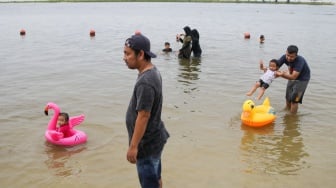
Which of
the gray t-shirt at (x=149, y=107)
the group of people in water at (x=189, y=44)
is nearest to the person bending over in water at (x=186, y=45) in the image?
the group of people in water at (x=189, y=44)

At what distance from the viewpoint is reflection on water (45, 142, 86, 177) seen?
5969mm

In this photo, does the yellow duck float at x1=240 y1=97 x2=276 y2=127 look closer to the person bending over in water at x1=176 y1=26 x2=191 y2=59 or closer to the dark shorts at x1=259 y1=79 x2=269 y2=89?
the dark shorts at x1=259 y1=79 x2=269 y2=89

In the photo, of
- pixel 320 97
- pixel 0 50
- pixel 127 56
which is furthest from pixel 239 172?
pixel 0 50

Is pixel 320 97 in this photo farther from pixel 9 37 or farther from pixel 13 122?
pixel 9 37

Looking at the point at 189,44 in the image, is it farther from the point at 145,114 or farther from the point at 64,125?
the point at 145,114

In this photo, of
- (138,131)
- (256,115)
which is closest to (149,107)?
(138,131)

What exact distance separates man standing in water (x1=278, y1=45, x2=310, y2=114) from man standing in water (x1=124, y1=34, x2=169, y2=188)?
506 centimetres

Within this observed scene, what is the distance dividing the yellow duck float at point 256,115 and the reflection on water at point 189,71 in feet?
10.7

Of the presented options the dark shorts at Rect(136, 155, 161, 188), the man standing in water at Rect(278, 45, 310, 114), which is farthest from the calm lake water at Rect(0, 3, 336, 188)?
the dark shorts at Rect(136, 155, 161, 188)

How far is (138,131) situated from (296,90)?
19.4ft

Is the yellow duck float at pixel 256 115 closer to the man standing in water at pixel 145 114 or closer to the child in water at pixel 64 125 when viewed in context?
the child in water at pixel 64 125

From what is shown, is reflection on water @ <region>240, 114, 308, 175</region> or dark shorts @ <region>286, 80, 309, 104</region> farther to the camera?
dark shorts @ <region>286, 80, 309, 104</region>

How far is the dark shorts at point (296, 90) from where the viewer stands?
8.34 m

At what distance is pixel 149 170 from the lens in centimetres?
381
